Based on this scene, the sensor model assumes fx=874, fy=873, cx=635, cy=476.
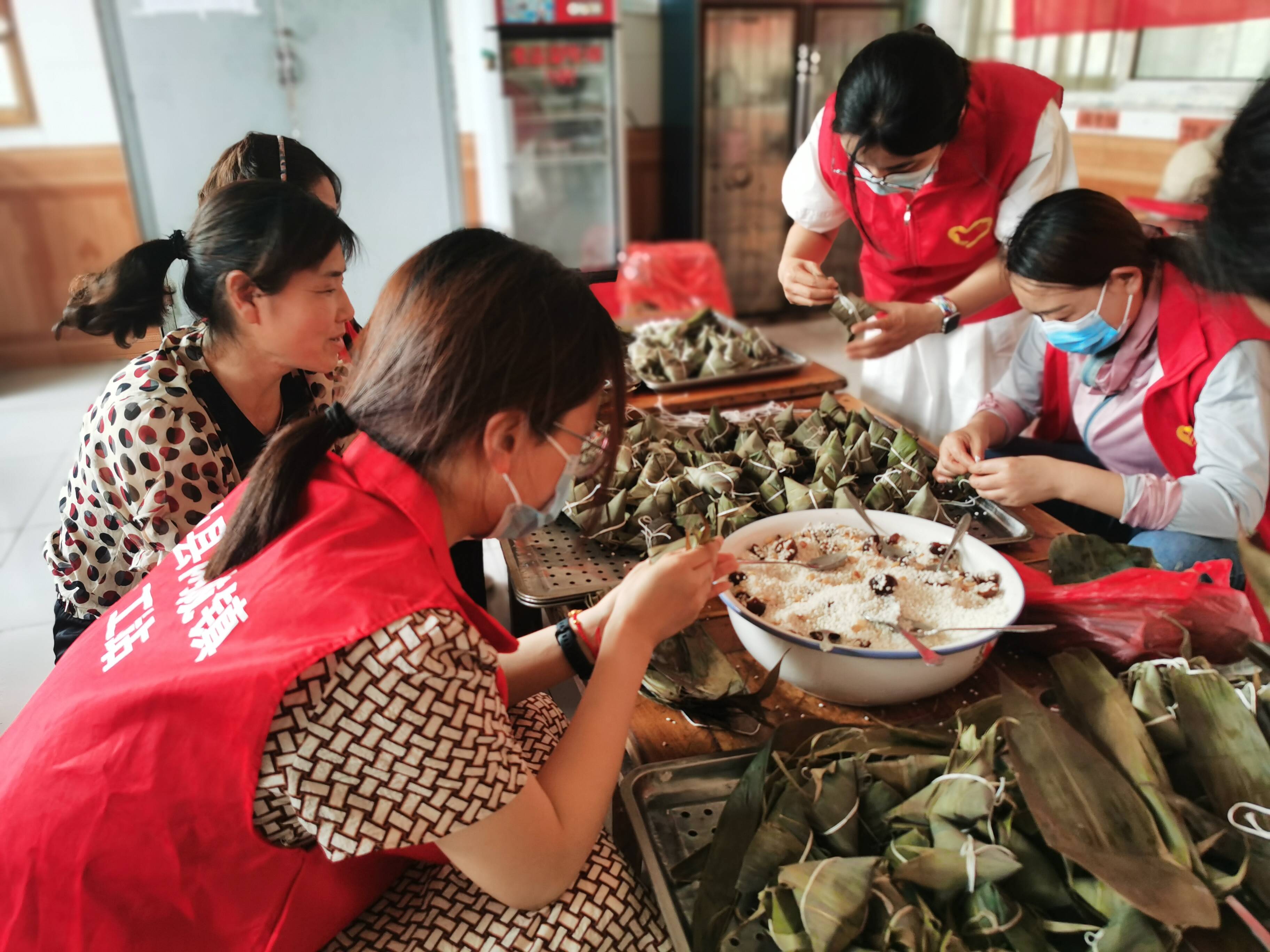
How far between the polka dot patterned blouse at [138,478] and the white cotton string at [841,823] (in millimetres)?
850

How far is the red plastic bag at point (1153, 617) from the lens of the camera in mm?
1016

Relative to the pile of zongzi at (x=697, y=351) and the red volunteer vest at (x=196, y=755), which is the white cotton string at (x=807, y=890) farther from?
the pile of zongzi at (x=697, y=351)

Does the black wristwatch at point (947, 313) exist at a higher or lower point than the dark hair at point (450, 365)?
lower

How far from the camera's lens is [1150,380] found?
1.52 meters

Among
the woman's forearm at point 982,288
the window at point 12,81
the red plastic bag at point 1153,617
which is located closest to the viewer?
the red plastic bag at point 1153,617

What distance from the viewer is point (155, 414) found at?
1240 mm

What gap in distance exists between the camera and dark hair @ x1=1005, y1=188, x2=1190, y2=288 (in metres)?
1.38

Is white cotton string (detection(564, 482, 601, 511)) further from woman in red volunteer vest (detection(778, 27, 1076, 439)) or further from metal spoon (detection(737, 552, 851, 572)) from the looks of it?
woman in red volunteer vest (detection(778, 27, 1076, 439))

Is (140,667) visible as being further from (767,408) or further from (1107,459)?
(1107,459)

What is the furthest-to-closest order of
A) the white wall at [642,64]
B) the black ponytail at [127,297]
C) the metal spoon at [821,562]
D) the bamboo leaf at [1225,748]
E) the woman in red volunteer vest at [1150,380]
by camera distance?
the white wall at [642,64], the woman in red volunteer vest at [1150,380], the black ponytail at [127,297], the metal spoon at [821,562], the bamboo leaf at [1225,748]

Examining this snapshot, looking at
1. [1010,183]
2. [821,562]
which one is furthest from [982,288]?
[821,562]

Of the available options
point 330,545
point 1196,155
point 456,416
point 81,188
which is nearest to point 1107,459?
point 456,416

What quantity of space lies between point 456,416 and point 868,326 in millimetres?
1098

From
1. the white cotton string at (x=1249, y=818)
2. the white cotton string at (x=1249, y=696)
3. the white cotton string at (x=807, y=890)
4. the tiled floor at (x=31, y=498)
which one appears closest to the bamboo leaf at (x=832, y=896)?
the white cotton string at (x=807, y=890)
